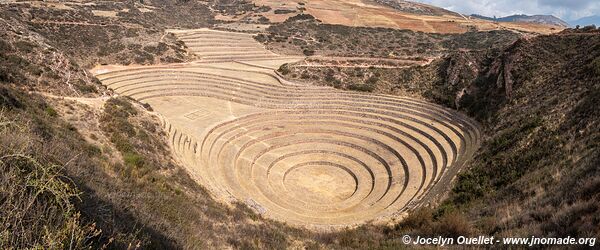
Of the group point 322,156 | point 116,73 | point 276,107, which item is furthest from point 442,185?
point 116,73

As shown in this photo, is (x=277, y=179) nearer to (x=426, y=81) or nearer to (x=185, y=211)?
(x=185, y=211)

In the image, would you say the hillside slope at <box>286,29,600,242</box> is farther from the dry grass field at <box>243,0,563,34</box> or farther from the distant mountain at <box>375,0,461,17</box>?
the distant mountain at <box>375,0,461,17</box>

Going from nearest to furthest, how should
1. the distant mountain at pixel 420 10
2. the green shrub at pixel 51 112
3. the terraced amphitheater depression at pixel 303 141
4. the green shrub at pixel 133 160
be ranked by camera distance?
the green shrub at pixel 133 160 < the green shrub at pixel 51 112 < the terraced amphitheater depression at pixel 303 141 < the distant mountain at pixel 420 10

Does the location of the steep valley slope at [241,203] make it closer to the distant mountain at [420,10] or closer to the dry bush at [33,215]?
the dry bush at [33,215]

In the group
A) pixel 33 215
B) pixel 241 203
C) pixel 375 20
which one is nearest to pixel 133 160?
pixel 241 203

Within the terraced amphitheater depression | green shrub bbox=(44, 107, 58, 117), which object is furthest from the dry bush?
green shrub bbox=(44, 107, 58, 117)

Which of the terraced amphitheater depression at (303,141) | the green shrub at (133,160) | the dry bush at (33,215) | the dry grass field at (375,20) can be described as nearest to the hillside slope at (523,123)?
the terraced amphitheater depression at (303,141)

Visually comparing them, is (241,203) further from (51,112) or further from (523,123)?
(523,123)

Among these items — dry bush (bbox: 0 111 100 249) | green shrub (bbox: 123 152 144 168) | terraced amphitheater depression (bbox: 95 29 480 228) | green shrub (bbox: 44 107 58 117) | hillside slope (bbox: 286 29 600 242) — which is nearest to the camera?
dry bush (bbox: 0 111 100 249)
